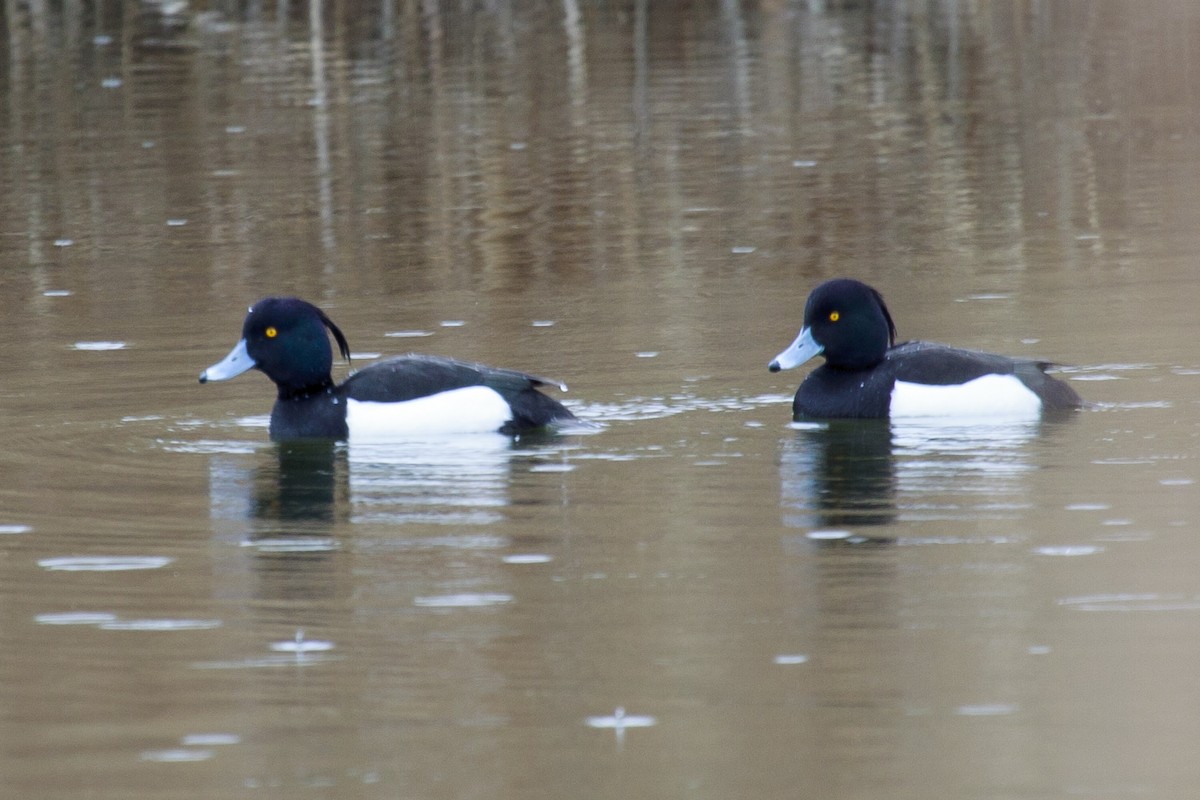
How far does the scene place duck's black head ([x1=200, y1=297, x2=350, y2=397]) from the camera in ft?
41.2

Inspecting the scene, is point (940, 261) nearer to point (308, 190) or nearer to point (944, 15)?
point (308, 190)

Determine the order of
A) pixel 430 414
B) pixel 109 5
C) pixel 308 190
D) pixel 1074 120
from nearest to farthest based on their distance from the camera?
pixel 430 414
pixel 308 190
pixel 1074 120
pixel 109 5

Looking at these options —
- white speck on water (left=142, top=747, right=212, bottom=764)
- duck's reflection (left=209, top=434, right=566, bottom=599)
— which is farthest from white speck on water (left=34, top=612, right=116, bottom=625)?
white speck on water (left=142, top=747, right=212, bottom=764)

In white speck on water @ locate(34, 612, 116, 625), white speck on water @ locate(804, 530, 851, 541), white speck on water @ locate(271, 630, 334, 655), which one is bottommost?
white speck on water @ locate(804, 530, 851, 541)

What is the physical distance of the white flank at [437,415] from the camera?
12320mm

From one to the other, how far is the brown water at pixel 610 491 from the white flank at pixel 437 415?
19 cm

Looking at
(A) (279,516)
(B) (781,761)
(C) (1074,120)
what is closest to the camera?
(B) (781,761)

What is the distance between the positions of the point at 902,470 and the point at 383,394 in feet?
9.81

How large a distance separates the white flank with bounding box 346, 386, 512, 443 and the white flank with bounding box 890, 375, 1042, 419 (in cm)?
238

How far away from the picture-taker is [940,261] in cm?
1791

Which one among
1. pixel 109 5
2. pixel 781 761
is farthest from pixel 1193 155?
pixel 109 5

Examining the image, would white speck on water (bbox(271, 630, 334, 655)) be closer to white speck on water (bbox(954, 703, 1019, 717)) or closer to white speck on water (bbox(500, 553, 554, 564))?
white speck on water (bbox(500, 553, 554, 564))

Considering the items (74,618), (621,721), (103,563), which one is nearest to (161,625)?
(74,618)

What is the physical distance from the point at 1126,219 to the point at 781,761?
542 inches
